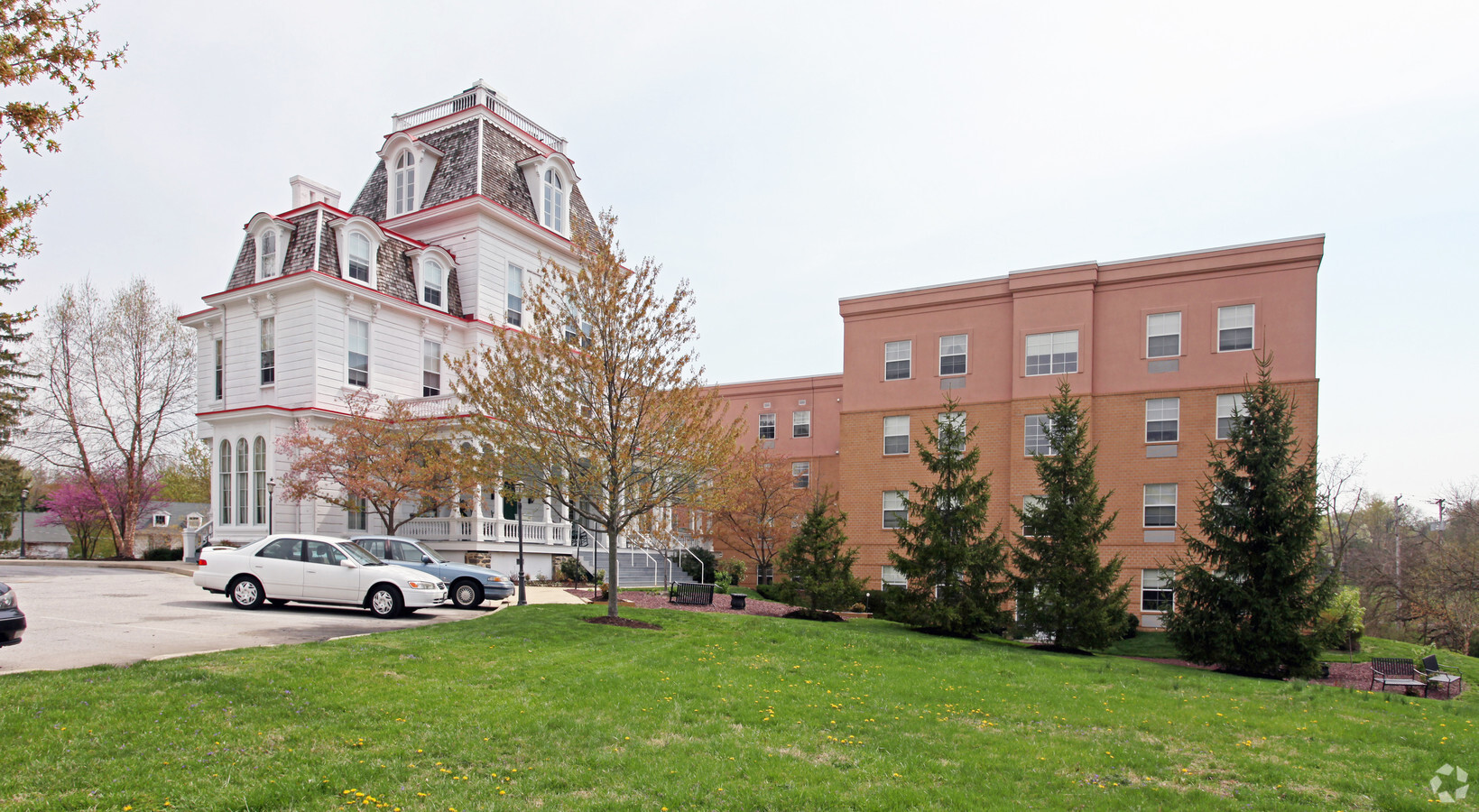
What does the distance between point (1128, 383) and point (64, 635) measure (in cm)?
2788

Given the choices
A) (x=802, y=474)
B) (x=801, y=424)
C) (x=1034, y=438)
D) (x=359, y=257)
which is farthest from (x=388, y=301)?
(x=802, y=474)

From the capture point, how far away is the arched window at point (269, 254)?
94.4ft

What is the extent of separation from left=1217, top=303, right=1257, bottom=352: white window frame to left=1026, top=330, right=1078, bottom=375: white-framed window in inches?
169

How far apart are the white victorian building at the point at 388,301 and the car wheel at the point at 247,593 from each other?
9.81 metres

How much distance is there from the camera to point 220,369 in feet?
98.6

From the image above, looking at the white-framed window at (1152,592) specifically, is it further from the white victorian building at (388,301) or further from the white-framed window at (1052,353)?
the white victorian building at (388,301)

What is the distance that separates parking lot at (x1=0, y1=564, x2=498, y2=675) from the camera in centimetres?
1071

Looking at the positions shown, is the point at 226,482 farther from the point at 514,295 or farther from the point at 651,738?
the point at 651,738

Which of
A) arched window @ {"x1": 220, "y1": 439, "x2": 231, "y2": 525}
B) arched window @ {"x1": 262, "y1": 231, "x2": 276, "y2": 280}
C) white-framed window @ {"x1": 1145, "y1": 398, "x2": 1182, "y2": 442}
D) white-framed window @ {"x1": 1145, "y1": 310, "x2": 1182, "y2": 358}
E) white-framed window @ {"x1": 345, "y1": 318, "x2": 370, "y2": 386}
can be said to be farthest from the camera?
arched window @ {"x1": 262, "y1": 231, "x2": 276, "y2": 280}

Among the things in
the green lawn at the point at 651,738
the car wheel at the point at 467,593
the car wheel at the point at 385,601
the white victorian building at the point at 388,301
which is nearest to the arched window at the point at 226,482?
the white victorian building at the point at 388,301

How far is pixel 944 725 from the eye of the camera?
30.0 feet

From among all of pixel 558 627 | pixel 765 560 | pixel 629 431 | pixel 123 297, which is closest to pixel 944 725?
pixel 558 627

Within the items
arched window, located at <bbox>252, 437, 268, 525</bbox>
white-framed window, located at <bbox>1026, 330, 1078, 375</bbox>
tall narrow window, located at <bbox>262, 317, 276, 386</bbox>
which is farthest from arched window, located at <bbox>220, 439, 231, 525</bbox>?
white-framed window, located at <bbox>1026, 330, 1078, 375</bbox>

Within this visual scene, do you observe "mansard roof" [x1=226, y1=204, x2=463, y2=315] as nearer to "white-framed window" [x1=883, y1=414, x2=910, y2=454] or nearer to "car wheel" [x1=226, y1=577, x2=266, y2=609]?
"car wheel" [x1=226, y1=577, x2=266, y2=609]
